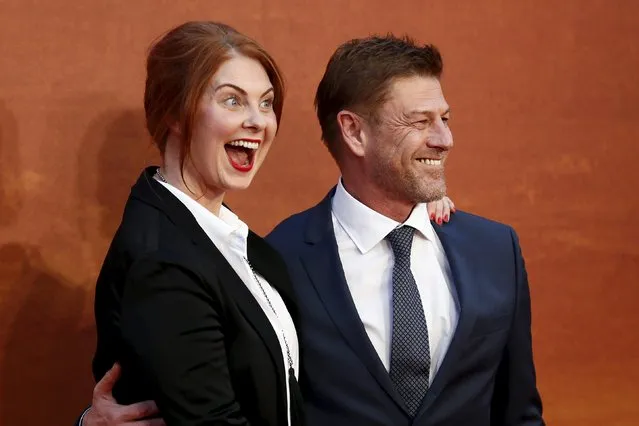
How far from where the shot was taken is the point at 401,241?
2148 millimetres

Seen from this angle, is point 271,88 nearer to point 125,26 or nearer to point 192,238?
point 192,238

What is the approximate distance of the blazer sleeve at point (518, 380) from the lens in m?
→ 2.16

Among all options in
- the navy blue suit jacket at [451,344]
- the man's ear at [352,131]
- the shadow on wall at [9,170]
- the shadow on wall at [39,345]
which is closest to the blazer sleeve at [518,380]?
the navy blue suit jacket at [451,344]

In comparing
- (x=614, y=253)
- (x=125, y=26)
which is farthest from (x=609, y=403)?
(x=125, y=26)

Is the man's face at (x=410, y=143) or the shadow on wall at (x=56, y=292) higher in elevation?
the man's face at (x=410, y=143)

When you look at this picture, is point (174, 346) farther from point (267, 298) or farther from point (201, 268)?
point (267, 298)

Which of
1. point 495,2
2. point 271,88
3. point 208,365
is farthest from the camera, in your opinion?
point 495,2

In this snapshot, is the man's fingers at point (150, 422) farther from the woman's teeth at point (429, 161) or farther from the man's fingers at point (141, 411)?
the woman's teeth at point (429, 161)

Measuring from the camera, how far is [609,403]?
9.24 feet

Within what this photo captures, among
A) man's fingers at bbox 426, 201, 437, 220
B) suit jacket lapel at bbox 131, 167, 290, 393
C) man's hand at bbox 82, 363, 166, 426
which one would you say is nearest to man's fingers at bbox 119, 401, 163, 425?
man's hand at bbox 82, 363, 166, 426

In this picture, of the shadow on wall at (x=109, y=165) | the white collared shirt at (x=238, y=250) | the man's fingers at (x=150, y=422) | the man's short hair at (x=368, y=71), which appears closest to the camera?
the man's fingers at (x=150, y=422)

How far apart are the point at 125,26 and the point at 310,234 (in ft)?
2.05

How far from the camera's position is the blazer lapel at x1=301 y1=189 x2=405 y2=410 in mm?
2029

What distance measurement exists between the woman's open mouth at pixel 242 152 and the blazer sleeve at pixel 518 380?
644mm
